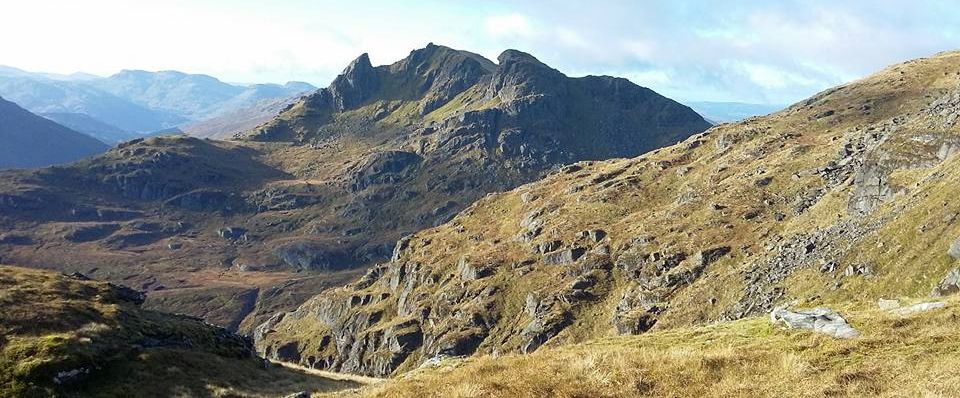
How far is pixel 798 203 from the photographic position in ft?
329

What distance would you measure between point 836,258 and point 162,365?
71.5 metres

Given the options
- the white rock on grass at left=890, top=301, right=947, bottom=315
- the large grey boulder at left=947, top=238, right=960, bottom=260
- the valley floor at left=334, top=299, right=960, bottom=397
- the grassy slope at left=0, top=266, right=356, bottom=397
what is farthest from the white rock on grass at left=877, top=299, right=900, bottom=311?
the large grey boulder at left=947, top=238, right=960, bottom=260

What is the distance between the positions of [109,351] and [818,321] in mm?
37143

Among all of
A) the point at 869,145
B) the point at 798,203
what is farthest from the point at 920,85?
the point at 798,203

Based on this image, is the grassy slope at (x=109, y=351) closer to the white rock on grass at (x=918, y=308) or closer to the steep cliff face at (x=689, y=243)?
the white rock on grass at (x=918, y=308)

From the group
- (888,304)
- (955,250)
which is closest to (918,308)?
(888,304)

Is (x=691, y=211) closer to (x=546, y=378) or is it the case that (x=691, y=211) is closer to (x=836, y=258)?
(x=836, y=258)

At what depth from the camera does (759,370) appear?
56.5 feet

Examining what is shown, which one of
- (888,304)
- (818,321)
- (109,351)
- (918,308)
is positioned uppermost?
(918,308)

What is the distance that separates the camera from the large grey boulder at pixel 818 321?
Answer: 2023 cm

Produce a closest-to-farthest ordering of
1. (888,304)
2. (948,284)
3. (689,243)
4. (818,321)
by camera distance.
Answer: (818,321) → (888,304) → (948,284) → (689,243)

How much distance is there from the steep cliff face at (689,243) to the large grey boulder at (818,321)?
4582 millimetres

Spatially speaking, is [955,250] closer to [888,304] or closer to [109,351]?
[888,304]

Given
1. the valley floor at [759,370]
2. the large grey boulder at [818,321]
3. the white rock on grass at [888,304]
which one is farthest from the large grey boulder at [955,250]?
the large grey boulder at [818,321]
